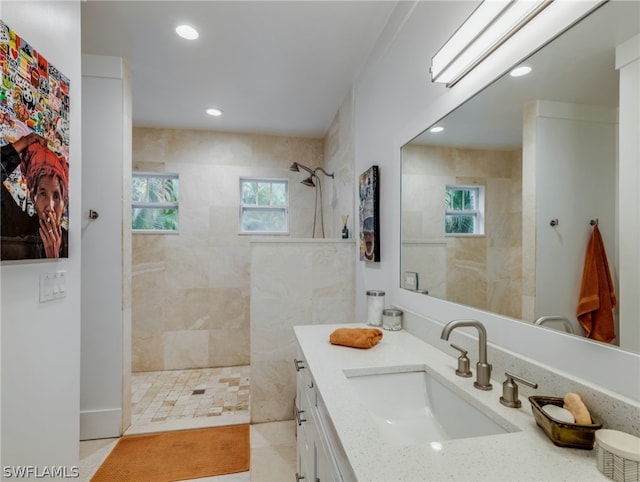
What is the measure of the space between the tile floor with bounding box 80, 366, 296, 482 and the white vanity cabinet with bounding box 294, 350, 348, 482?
665mm

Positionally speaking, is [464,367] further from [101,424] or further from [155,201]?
[155,201]

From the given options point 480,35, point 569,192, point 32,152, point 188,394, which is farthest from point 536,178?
point 188,394

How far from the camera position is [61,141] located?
4.16 feet

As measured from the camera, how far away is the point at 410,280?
165 centimetres

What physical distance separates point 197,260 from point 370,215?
7.32 feet

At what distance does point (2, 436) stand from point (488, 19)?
2086mm

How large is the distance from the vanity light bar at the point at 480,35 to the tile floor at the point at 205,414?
2229 millimetres

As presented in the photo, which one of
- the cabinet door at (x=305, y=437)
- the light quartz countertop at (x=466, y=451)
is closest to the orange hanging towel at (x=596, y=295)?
the light quartz countertop at (x=466, y=451)

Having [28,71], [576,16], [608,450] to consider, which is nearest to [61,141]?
[28,71]

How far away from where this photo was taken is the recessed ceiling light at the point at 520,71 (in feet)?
3.00

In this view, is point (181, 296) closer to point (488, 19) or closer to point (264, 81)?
point (264, 81)

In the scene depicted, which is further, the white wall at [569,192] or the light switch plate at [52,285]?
the light switch plate at [52,285]

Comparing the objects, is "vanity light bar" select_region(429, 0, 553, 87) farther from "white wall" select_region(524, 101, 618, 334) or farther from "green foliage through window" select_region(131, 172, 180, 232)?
"green foliage through window" select_region(131, 172, 180, 232)
